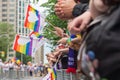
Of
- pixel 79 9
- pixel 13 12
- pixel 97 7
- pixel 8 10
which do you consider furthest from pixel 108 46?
pixel 13 12

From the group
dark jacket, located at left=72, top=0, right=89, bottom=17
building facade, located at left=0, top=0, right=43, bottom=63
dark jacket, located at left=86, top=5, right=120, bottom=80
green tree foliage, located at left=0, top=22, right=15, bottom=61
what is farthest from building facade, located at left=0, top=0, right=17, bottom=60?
dark jacket, located at left=86, top=5, right=120, bottom=80

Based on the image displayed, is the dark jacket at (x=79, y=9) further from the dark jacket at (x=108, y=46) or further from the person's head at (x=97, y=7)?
the dark jacket at (x=108, y=46)

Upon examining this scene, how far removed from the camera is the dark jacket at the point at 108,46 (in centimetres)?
187

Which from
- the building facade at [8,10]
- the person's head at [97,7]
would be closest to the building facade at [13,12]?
the building facade at [8,10]

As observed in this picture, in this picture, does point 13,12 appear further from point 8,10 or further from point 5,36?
point 5,36

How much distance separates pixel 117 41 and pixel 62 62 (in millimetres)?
4403

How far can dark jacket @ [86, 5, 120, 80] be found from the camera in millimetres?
1865

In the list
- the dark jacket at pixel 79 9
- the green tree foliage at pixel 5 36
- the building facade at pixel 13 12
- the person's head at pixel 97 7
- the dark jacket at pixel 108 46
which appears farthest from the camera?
the building facade at pixel 13 12

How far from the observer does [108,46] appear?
188 centimetres

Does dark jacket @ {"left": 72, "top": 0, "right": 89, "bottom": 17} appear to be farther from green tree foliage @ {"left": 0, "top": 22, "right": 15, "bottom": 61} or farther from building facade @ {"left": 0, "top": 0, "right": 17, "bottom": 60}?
building facade @ {"left": 0, "top": 0, "right": 17, "bottom": 60}

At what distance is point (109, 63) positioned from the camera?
1877 millimetres

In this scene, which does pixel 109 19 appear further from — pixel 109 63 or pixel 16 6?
pixel 16 6

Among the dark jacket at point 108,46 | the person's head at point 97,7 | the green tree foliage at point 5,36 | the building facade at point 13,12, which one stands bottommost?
the building facade at point 13,12

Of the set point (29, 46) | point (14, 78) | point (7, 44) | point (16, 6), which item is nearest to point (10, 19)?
point (16, 6)
